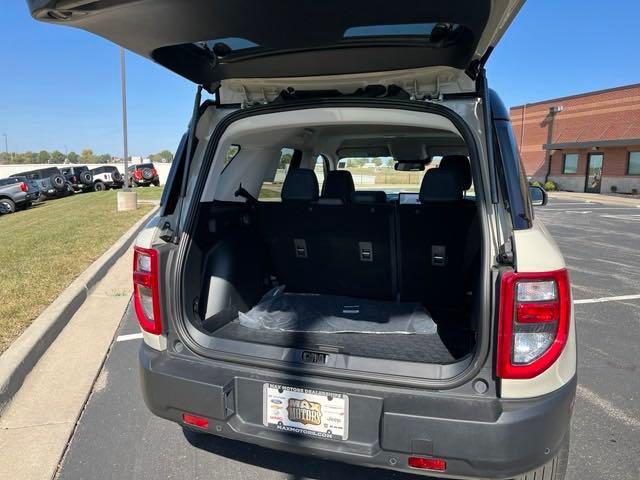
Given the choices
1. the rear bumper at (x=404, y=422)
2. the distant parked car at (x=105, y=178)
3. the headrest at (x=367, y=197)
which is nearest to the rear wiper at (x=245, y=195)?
the headrest at (x=367, y=197)

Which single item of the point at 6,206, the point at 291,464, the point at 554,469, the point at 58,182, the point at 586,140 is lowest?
the point at 6,206

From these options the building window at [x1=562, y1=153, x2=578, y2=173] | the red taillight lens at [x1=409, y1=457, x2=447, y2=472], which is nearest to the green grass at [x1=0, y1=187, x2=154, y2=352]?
the red taillight lens at [x1=409, y1=457, x2=447, y2=472]

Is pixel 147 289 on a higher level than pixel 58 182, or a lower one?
higher

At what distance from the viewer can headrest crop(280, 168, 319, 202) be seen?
3291mm

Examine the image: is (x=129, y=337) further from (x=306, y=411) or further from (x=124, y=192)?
(x=124, y=192)

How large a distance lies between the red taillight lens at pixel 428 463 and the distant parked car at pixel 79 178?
32569 mm

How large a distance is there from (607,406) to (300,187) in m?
2.54

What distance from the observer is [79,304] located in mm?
5250

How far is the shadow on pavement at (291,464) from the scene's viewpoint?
242cm

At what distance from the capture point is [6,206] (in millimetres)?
19469

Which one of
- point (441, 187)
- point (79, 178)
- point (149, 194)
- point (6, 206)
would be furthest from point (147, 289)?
point (79, 178)

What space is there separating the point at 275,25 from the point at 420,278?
2.03 meters

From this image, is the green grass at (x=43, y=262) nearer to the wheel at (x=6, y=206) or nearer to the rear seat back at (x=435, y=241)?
the rear seat back at (x=435, y=241)

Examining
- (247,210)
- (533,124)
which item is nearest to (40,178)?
(247,210)
